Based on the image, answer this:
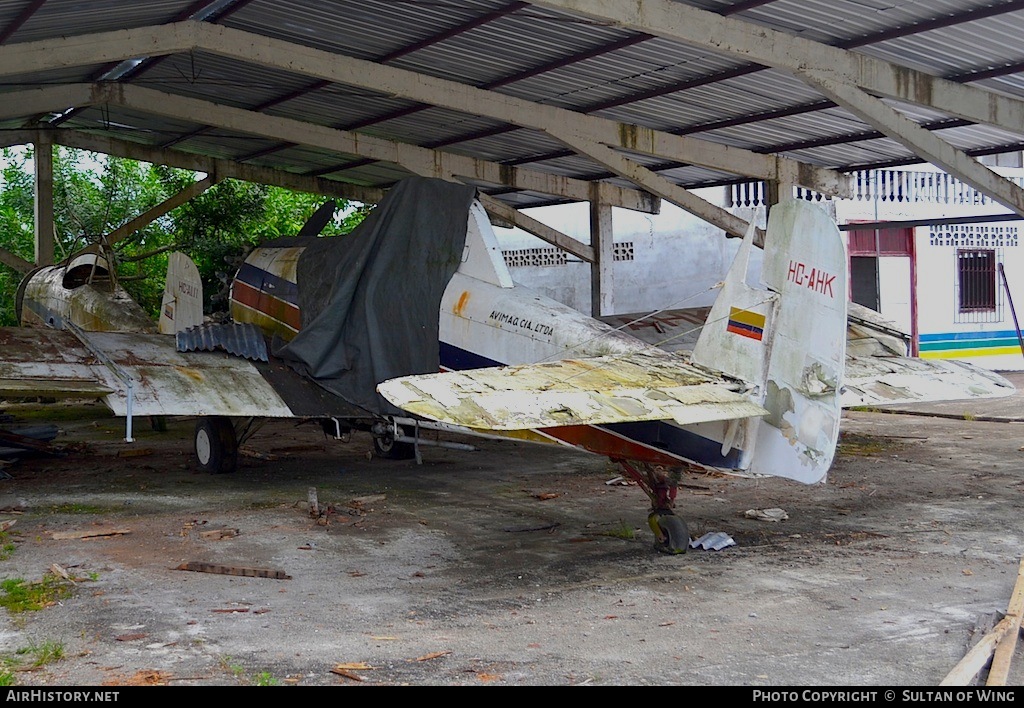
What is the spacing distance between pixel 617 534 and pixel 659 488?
815 millimetres

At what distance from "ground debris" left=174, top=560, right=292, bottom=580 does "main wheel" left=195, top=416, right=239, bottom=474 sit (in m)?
4.42

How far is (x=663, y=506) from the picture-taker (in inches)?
306

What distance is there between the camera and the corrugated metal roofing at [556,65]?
9.67 m

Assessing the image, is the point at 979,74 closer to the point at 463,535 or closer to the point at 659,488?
the point at 659,488

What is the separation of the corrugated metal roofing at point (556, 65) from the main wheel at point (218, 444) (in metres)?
4.51

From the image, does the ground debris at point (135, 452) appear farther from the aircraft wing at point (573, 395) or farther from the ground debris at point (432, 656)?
the ground debris at point (432, 656)

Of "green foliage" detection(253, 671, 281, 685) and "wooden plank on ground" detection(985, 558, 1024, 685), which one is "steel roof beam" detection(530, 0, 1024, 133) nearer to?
"wooden plank on ground" detection(985, 558, 1024, 685)

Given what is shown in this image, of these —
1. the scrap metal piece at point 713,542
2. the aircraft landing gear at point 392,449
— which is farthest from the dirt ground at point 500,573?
the aircraft landing gear at point 392,449

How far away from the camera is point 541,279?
1003 inches

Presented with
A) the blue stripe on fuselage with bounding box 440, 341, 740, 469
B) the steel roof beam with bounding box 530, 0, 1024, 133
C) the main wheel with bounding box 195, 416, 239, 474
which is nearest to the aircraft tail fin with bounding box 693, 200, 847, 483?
the blue stripe on fuselage with bounding box 440, 341, 740, 469

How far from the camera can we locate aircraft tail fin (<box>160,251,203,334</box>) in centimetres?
1437

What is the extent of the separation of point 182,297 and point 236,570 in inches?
332

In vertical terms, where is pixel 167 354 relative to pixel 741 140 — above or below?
below
